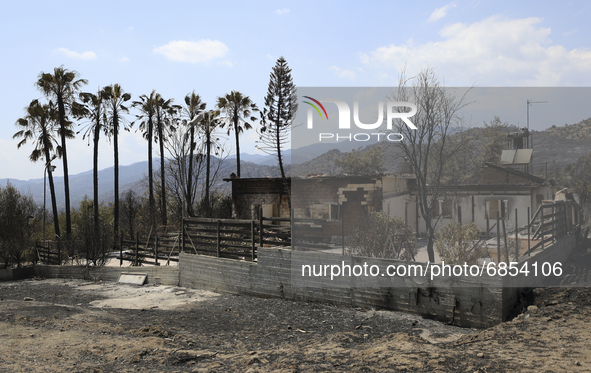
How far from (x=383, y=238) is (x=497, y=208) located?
8.48 feet

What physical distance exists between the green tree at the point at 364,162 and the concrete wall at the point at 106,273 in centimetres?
808

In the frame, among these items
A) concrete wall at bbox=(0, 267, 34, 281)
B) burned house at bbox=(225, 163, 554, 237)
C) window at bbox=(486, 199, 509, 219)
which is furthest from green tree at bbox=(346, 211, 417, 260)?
concrete wall at bbox=(0, 267, 34, 281)

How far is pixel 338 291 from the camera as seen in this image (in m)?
10.5

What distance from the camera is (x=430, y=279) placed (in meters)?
9.05

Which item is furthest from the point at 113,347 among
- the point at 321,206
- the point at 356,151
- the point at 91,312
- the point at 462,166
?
the point at 462,166

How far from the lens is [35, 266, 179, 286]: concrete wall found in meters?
15.1

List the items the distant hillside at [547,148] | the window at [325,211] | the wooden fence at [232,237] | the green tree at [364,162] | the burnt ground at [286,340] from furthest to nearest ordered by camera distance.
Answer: the wooden fence at [232,237] → the window at [325,211] → the green tree at [364,162] → the distant hillside at [547,148] → the burnt ground at [286,340]

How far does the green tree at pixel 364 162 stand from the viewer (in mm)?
9789

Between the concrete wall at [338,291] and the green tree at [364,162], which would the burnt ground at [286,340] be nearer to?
the concrete wall at [338,291]

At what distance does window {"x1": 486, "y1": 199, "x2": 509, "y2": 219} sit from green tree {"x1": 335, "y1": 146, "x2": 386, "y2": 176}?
2427mm

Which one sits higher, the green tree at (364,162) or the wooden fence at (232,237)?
the green tree at (364,162)

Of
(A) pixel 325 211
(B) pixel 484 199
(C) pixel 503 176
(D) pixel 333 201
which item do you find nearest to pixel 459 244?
(B) pixel 484 199

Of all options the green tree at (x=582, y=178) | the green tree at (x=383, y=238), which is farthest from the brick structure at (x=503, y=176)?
the green tree at (x=383, y=238)

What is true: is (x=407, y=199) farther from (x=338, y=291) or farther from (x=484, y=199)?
(x=338, y=291)
